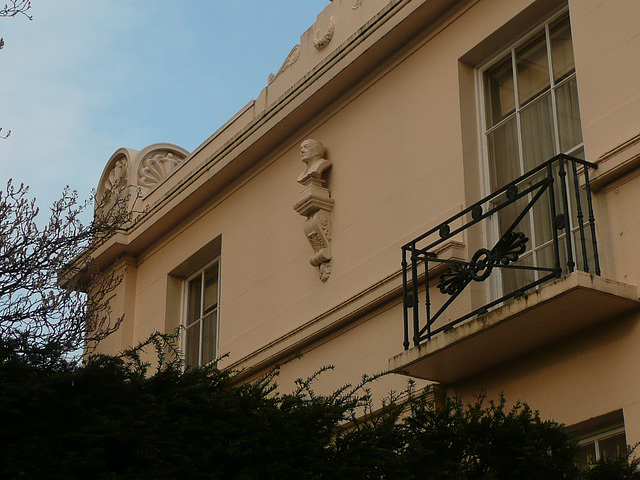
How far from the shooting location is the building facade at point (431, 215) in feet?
27.6

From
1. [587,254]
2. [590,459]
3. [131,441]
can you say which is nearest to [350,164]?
[587,254]

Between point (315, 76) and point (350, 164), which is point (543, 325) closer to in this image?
point (350, 164)

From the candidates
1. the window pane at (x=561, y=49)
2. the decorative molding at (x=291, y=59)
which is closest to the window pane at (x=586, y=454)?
the window pane at (x=561, y=49)

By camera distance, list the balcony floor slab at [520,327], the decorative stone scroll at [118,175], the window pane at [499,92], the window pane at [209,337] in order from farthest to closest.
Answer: the decorative stone scroll at [118,175], the window pane at [209,337], the window pane at [499,92], the balcony floor slab at [520,327]

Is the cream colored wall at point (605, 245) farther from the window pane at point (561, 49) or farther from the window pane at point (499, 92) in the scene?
the window pane at point (499, 92)

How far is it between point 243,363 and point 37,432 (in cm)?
603

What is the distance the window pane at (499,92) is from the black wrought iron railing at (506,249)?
87 centimetres

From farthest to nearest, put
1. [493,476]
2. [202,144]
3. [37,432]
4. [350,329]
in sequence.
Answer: [202,144]
[350,329]
[493,476]
[37,432]

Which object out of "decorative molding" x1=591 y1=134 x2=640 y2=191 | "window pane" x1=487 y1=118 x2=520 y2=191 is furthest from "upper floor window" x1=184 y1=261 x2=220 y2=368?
"decorative molding" x1=591 y1=134 x2=640 y2=191

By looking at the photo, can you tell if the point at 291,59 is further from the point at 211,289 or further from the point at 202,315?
the point at 202,315

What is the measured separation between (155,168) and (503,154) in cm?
752

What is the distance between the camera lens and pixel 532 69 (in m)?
10.2

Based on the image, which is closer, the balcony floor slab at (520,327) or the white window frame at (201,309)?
the balcony floor slab at (520,327)

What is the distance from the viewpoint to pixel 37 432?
6.61 m
